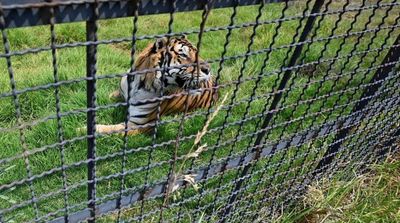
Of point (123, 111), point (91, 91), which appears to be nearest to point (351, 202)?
point (123, 111)

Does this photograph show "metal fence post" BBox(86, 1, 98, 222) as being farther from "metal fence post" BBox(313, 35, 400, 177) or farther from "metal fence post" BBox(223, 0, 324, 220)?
"metal fence post" BBox(313, 35, 400, 177)

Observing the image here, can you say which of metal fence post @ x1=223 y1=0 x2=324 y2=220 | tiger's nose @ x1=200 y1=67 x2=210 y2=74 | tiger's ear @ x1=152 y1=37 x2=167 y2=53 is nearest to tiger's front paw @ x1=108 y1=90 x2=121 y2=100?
tiger's ear @ x1=152 y1=37 x2=167 y2=53

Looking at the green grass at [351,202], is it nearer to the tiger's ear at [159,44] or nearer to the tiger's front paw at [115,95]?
the tiger's ear at [159,44]

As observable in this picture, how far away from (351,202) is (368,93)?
632 mm

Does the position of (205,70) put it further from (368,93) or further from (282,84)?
(282,84)

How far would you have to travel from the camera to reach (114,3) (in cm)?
116

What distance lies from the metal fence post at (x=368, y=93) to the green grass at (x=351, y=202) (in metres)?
0.12

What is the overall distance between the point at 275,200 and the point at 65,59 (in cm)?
221

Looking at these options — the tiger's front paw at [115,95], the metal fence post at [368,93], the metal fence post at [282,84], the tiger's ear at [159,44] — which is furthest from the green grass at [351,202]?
the tiger's front paw at [115,95]

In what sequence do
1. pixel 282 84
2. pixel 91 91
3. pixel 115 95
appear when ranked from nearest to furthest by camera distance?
pixel 91 91 < pixel 282 84 < pixel 115 95

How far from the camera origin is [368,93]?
2.47m

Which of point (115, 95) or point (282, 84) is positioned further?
point (115, 95)

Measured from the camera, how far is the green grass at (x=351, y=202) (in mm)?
2559

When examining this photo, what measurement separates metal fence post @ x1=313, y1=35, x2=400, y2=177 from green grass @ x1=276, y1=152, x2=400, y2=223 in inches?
4.8
